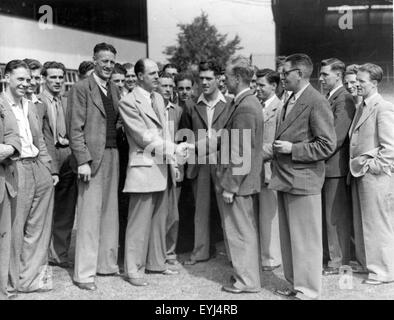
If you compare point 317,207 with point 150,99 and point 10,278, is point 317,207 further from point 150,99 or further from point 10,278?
point 10,278

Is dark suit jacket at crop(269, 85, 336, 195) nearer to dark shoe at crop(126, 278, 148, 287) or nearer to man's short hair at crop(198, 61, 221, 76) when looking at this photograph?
man's short hair at crop(198, 61, 221, 76)

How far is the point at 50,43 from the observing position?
11047mm

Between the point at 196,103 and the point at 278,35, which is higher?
the point at 278,35

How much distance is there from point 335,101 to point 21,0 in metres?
6.86

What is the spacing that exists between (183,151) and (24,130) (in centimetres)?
156

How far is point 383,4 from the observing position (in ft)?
32.1

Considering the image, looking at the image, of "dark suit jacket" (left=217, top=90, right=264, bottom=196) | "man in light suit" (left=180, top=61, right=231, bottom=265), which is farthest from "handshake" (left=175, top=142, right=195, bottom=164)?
"dark suit jacket" (left=217, top=90, right=264, bottom=196)

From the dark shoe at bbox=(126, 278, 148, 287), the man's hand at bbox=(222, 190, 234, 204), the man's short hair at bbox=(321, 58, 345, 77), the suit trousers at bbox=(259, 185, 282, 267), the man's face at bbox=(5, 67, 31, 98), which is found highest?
the man's short hair at bbox=(321, 58, 345, 77)

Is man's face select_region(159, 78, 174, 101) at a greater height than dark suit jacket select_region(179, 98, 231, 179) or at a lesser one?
greater

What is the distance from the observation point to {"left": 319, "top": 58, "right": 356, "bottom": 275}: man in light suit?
4676 millimetres

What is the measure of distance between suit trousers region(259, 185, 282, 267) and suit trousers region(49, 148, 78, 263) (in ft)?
6.88

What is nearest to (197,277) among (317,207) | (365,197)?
(317,207)

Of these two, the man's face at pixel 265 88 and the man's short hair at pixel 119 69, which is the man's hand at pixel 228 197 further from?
the man's short hair at pixel 119 69

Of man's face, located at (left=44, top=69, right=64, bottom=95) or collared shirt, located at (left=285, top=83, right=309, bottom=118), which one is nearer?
collared shirt, located at (left=285, top=83, right=309, bottom=118)
